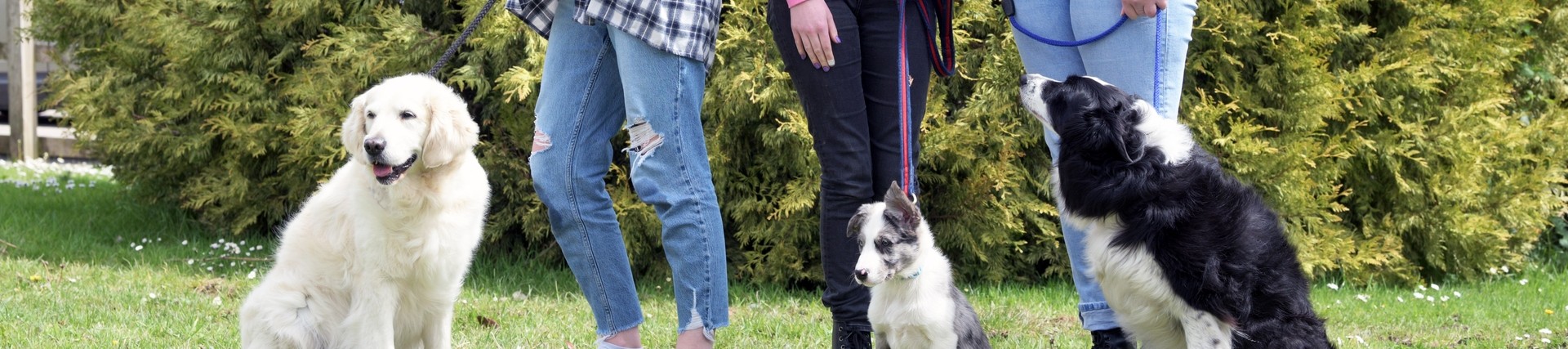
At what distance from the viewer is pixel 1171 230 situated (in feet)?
9.91

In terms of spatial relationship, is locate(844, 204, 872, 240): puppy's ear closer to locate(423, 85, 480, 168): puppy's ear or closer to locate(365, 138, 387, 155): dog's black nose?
locate(423, 85, 480, 168): puppy's ear

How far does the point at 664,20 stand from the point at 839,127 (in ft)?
1.82

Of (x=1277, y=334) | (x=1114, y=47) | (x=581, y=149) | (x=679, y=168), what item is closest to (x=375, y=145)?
(x=581, y=149)

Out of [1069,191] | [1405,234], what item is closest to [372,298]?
[1069,191]

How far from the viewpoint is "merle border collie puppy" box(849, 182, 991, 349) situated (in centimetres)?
313

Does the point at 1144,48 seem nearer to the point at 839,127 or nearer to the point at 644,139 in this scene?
the point at 839,127

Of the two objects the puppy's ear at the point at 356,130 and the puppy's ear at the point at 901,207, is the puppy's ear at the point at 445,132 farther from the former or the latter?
the puppy's ear at the point at 901,207

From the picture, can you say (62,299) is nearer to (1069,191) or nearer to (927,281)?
(927,281)

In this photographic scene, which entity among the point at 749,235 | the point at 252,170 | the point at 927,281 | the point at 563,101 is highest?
the point at 563,101

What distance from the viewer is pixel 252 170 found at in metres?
6.93

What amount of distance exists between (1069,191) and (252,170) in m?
5.40

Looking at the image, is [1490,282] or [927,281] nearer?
[927,281]

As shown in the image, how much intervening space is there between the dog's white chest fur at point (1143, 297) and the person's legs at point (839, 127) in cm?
60

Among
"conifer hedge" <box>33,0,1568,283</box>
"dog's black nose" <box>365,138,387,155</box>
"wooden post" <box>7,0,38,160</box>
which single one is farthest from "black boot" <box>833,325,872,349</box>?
"wooden post" <box>7,0,38,160</box>
